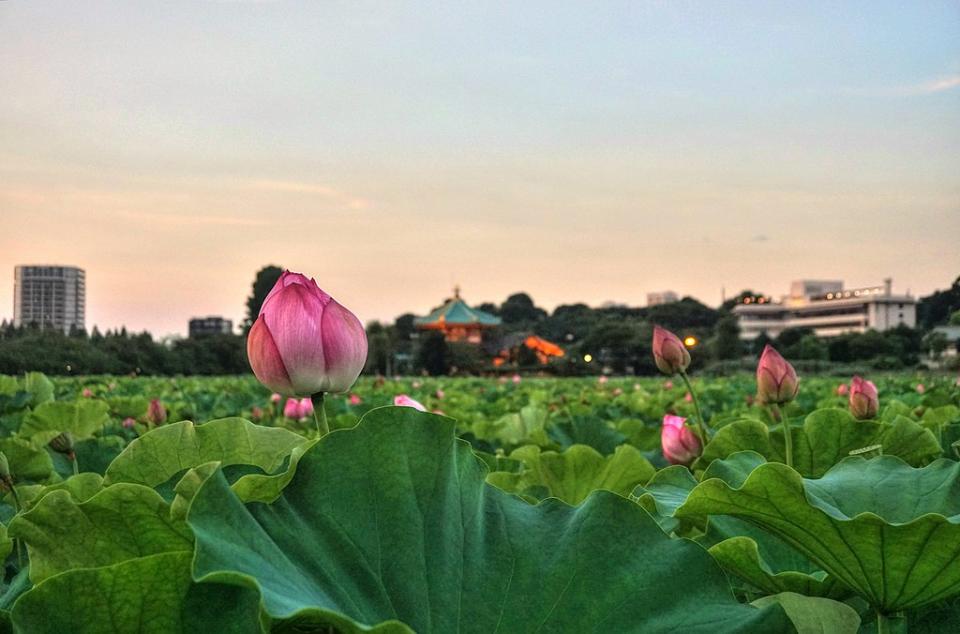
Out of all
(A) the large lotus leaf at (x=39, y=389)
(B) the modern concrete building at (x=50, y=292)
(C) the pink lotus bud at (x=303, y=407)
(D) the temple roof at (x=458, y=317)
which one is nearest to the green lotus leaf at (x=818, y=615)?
(C) the pink lotus bud at (x=303, y=407)

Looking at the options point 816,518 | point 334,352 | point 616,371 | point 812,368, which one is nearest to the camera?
point 816,518

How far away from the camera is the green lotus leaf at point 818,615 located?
0.46 m

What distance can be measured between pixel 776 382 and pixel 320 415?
0.76 metres

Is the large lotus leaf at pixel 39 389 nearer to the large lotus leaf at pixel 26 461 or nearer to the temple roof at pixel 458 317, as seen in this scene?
the large lotus leaf at pixel 26 461

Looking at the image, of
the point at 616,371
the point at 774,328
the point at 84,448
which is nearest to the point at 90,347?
the point at 84,448

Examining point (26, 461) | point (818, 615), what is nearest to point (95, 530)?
point (818, 615)

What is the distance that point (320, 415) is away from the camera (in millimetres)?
661

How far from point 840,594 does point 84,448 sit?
103 centimetres

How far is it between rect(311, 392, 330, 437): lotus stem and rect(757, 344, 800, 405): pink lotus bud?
0.71m

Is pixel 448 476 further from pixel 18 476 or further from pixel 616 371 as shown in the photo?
pixel 616 371

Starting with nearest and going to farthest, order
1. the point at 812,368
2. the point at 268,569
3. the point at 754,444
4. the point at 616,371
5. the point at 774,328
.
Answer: the point at 268,569 < the point at 754,444 < the point at 812,368 < the point at 616,371 < the point at 774,328

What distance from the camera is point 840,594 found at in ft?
1.94

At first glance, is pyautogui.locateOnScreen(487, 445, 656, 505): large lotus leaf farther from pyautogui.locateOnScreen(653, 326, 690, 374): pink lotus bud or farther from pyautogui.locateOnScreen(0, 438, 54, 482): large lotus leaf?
pyautogui.locateOnScreen(0, 438, 54, 482): large lotus leaf

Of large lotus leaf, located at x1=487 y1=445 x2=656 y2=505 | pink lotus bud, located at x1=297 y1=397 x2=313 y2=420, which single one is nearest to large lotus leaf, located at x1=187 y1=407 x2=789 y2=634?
large lotus leaf, located at x1=487 y1=445 x2=656 y2=505
